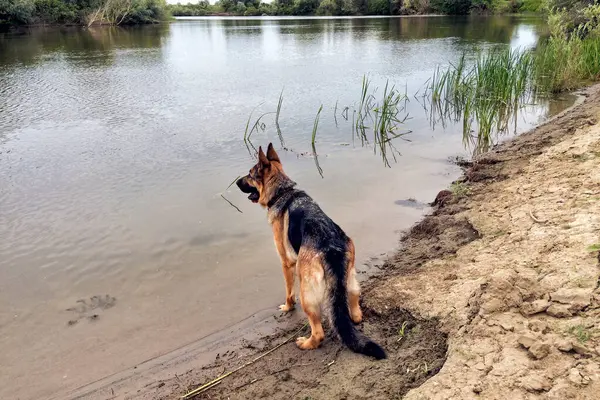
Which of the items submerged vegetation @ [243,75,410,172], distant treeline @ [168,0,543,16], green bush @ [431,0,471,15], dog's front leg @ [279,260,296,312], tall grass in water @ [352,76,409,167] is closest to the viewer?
dog's front leg @ [279,260,296,312]

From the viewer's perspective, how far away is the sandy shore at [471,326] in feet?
10.2

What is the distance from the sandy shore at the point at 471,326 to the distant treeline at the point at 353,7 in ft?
213

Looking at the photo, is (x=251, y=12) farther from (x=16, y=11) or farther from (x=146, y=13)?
(x=16, y=11)

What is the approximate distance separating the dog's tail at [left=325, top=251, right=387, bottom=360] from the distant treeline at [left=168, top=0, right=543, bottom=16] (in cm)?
6749

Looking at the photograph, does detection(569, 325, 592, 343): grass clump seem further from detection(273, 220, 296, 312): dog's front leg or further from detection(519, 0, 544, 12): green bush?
detection(519, 0, 544, 12): green bush

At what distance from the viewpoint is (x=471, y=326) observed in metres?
3.78

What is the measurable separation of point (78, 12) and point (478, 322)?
71.1 metres

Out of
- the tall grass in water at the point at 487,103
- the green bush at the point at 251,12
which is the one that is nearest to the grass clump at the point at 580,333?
the tall grass in water at the point at 487,103

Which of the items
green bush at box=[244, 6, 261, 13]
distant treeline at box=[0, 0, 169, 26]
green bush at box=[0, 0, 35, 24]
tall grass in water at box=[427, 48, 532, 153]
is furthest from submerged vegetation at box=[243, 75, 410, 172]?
green bush at box=[244, 6, 261, 13]

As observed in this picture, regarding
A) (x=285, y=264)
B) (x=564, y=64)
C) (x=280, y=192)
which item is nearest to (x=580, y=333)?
(x=285, y=264)

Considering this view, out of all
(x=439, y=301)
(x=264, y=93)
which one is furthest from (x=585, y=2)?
(x=439, y=301)

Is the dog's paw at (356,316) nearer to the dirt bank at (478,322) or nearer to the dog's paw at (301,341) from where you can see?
the dirt bank at (478,322)

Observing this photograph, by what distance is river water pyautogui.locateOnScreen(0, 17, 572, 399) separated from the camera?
5387 millimetres

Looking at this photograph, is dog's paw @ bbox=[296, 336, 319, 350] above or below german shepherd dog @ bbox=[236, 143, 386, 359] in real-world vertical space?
below
